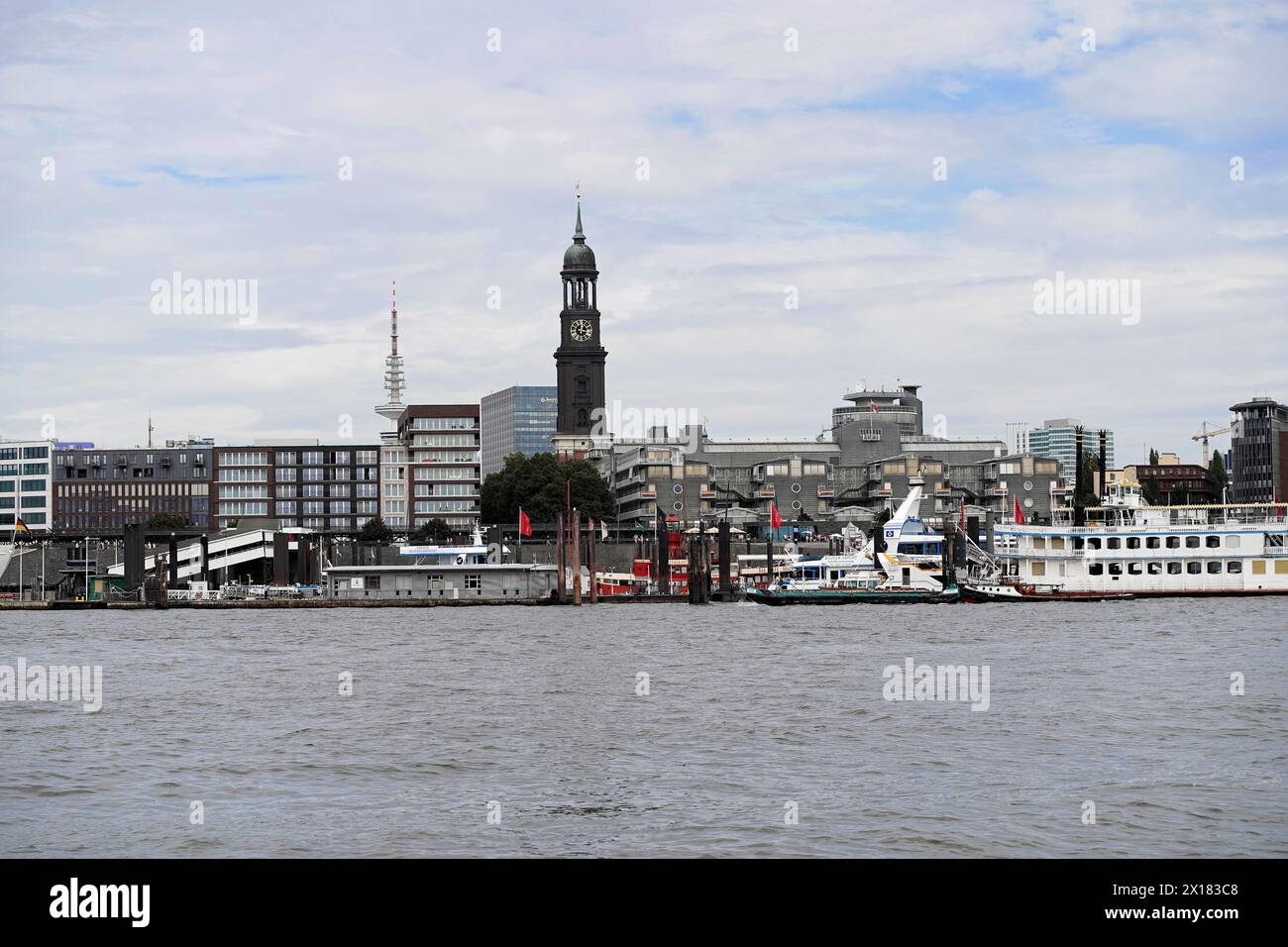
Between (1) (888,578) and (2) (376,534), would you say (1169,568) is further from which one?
(2) (376,534)

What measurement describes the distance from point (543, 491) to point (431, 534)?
14.6 m

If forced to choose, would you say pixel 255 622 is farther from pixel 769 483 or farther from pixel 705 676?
pixel 769 483

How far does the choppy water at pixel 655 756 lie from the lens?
22.8m

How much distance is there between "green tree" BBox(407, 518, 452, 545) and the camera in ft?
572

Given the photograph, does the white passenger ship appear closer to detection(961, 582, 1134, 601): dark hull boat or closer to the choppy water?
detection(961, 582, 1134, 601): dark hull boat

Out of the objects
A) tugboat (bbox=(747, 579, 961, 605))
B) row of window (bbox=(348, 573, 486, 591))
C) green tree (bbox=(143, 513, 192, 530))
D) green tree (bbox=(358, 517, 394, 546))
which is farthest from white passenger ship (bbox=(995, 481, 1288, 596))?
green tree (bbox=(143, 513, 192, 530))

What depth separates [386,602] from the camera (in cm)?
12438

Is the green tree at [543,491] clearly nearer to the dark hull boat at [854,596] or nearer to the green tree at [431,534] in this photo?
the green tree at [431,534]

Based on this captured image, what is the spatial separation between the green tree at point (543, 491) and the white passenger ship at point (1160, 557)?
2785 inches

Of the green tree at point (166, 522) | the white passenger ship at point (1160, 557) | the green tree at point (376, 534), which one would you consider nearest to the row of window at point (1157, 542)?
the white passenger ship at point (1160, 557)

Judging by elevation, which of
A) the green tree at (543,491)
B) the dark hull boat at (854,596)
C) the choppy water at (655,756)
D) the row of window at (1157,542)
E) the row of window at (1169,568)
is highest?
the green tree at (543,491)

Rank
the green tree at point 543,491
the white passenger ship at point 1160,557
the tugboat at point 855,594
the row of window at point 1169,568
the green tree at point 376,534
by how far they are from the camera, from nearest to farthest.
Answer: the tugboat at point 855,594
the white passenger ship at point 1160,557
the row of window at point 1169,568
the green tree at point 543,491
the green tree at point 376,534
